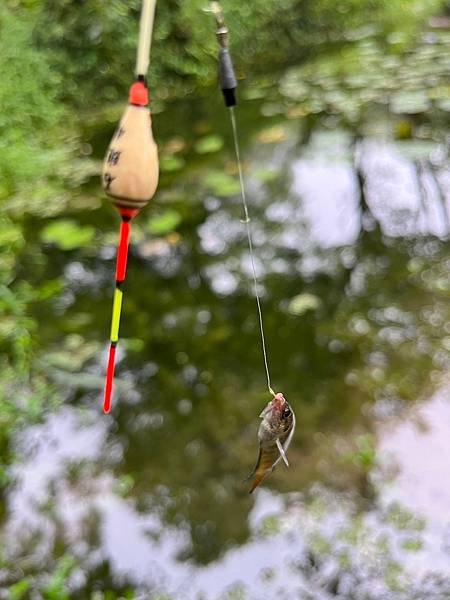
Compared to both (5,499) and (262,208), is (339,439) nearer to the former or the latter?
(5,499)

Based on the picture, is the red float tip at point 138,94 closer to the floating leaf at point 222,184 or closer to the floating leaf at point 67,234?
the floating leaf at point 67,234

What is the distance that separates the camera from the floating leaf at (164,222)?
12.3ft

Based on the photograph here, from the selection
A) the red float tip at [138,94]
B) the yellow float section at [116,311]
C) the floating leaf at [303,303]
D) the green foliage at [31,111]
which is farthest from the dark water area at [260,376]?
the red float tip at [138,94]

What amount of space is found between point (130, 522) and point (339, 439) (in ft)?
2.42

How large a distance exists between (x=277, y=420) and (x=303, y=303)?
2217 millimetres

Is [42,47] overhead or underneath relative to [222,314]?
overhead

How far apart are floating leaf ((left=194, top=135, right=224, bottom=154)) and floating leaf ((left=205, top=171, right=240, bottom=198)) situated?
35cm

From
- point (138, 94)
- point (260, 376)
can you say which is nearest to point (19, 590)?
point (260, 376)

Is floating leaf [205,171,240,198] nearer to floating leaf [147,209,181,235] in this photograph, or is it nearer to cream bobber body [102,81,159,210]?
floating leaf [147,209,181,235]

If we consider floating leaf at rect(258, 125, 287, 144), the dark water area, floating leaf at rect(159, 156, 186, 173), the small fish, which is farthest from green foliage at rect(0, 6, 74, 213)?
the small fish

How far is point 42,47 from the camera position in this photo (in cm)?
520

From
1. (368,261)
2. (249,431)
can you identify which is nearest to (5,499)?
(249,431)

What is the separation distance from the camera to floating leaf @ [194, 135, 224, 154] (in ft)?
14.9

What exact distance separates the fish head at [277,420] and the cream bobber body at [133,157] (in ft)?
1.02
